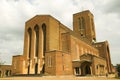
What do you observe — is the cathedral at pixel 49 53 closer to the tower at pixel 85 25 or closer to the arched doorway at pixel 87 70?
the arched doorway at pixel 87 70

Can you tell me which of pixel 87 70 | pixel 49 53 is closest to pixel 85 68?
pixel 87 70

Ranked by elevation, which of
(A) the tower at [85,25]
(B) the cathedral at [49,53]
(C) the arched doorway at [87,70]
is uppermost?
(A) the tower at [85,25]

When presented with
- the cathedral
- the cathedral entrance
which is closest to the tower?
the cathedral

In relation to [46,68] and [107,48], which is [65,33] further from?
[107,48]

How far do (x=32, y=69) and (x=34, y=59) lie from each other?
2.60 meters

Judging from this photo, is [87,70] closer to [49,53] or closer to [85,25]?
[49,53]

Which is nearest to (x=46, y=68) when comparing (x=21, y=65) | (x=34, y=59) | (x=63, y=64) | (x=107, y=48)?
(x=63, y=64)

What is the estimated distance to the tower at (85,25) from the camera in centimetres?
7088

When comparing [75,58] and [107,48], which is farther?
[107,48]

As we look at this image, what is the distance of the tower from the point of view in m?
70.9

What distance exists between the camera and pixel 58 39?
136 ft

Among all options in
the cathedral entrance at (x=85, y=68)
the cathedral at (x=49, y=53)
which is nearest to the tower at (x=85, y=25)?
the cathedral at (x=49, y=53)

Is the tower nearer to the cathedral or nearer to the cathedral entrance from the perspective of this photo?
the cathedral

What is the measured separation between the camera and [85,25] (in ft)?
236
